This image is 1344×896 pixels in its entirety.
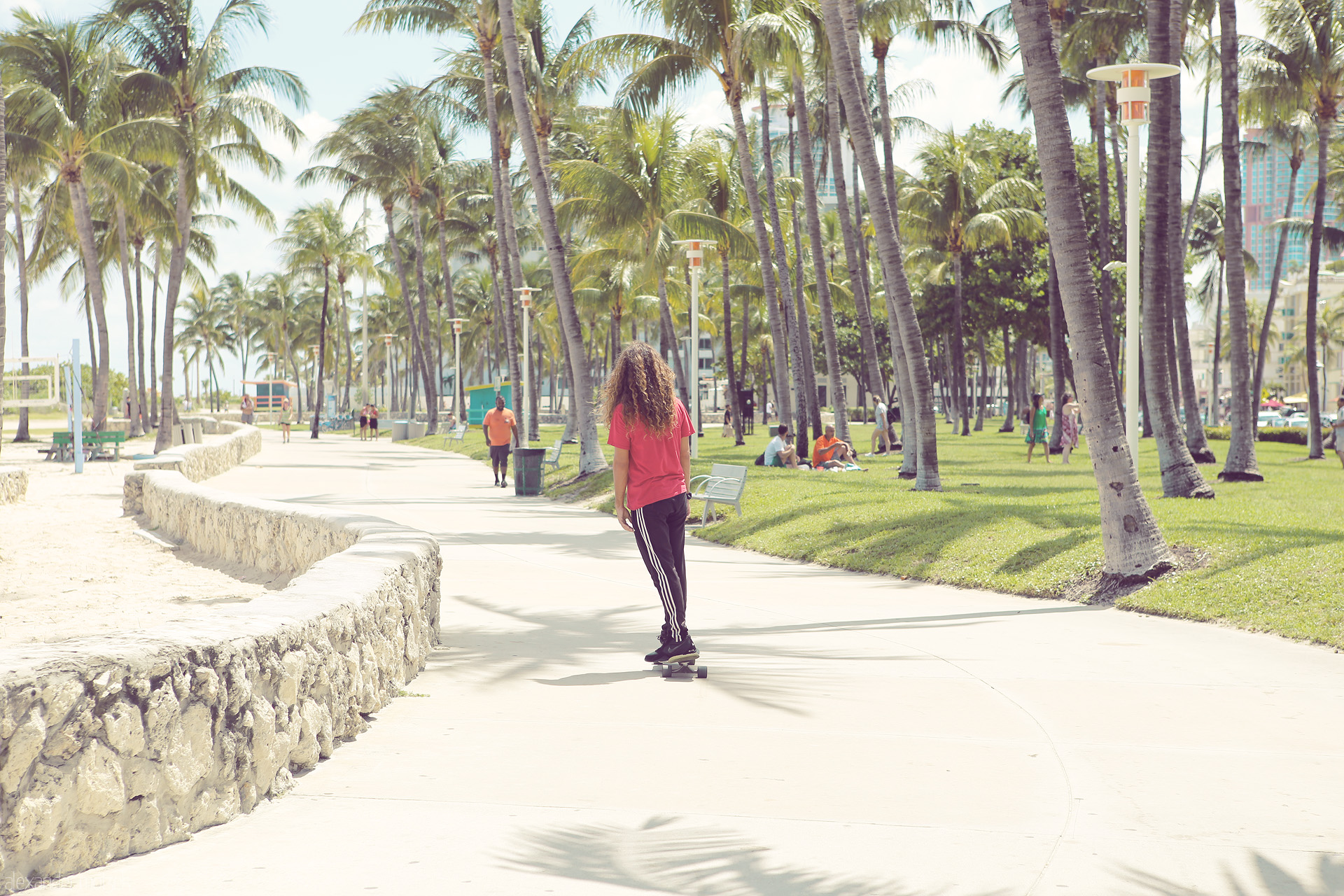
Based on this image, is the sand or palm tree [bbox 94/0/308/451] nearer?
the sand

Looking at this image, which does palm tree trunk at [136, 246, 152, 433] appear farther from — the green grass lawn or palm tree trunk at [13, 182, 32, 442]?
the green grass lawn

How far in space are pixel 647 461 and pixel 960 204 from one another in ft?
118

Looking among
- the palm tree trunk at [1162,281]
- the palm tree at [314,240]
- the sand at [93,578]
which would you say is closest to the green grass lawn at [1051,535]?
the palm tree trunk at [1162,281]

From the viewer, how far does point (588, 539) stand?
1327 cm

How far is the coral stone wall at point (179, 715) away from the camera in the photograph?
3217mm

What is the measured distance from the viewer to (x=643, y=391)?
6.23 metres

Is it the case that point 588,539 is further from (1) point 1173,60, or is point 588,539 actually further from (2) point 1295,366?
(2) point 1295,366

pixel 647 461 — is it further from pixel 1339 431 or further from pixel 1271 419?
pixel 1271 419

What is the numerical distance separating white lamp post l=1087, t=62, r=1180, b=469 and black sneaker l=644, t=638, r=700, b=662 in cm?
602

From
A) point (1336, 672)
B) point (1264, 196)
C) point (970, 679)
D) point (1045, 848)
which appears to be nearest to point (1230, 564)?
point (1336, 672)

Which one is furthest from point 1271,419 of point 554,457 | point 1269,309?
point 554,457

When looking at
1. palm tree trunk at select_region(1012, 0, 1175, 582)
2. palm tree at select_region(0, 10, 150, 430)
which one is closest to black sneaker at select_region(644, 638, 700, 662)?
palm tree trunk at select_region(1012, 0, 1175, 582)

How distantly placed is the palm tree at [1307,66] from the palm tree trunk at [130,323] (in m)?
34.4

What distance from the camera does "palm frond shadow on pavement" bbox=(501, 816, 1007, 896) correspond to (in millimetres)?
3328
